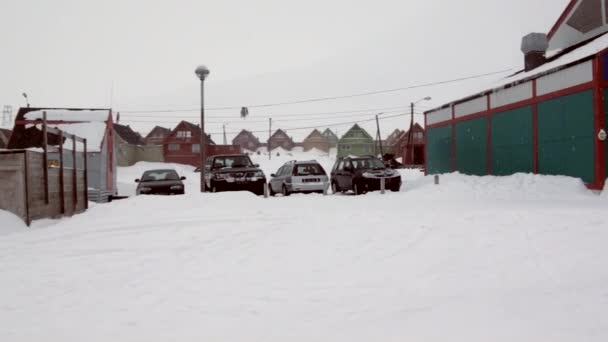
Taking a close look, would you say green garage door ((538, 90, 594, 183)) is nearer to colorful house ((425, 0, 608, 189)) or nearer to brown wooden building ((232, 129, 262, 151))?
colorful house ((425, 0, 608, 189))

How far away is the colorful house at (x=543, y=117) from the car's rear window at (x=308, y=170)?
7.55m

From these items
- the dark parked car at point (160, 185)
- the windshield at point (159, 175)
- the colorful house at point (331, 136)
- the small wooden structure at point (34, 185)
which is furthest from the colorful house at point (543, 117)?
the colorful house at point (331, 136)

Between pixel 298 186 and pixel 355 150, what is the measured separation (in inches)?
2530

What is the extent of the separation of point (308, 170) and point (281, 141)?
80.0 m

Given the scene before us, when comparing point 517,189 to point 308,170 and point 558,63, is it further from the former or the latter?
point 308,170

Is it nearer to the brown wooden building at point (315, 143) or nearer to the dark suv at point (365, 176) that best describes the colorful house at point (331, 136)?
the brown wooden building at point (315, 143)

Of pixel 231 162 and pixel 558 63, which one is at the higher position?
pixel 558 63

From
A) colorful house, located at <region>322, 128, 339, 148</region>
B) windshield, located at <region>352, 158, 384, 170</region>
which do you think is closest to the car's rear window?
windshield, located at <region>352, 158, 384, 170</region>

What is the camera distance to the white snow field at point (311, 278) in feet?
13.0

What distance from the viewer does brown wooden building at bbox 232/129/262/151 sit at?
101244 mm

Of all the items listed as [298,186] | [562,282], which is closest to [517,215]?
[562,282]

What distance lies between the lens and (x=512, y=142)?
63.4 ft

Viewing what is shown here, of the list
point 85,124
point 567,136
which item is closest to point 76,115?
point 85,124

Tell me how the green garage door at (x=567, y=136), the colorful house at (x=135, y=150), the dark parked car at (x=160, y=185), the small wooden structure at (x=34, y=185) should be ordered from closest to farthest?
the small wooden structure at (x=34, y=185), the green garage door at (x=567, y=136), the dark parked car at (x=160, y=185), the colorful house at (x=135, y=150)
